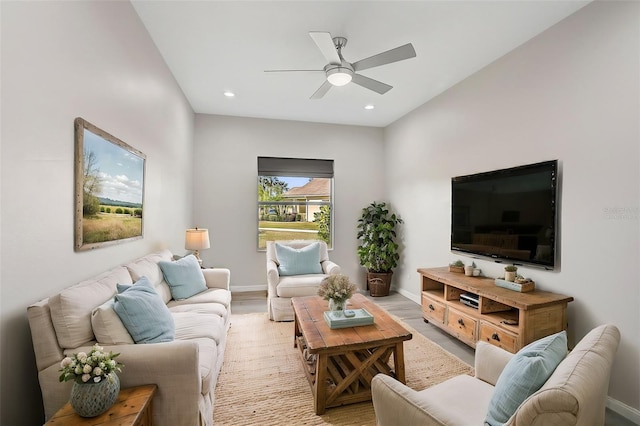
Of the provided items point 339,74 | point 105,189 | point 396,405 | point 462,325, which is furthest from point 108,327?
point 462,325

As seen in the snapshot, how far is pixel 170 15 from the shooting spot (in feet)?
7.93

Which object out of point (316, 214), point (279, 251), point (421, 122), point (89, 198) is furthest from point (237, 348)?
point (421, 122)

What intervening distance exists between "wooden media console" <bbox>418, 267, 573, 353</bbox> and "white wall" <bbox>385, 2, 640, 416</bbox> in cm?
23

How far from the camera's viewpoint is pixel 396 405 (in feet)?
3.85

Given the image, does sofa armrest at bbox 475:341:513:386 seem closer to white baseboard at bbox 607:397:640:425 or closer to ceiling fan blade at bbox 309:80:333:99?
white baseboard at bbox 607:397:640:425

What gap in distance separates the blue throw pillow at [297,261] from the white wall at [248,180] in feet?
3.44

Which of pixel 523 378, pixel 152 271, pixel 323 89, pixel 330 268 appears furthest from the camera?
pixel 330 268

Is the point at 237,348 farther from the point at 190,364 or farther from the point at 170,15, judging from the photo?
the point at 170,15

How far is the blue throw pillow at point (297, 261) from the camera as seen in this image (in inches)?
157

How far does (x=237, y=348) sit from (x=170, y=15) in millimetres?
3035

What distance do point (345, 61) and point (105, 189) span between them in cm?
221

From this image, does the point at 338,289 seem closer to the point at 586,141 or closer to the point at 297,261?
the point at 297,261

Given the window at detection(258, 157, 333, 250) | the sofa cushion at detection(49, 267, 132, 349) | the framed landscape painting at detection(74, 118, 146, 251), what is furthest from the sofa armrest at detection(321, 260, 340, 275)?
the sofa cushion at detection(49, 267, 132, 349)

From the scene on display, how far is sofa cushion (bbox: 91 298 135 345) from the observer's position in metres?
1.49
